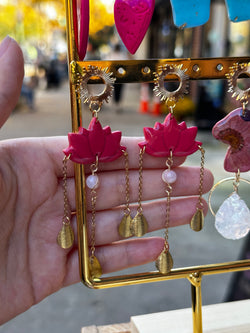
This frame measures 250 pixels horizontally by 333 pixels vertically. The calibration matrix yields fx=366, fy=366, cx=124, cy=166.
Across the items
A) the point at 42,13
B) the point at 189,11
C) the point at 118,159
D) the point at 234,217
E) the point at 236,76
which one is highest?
the point at 42,13

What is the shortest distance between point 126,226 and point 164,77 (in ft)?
1.01

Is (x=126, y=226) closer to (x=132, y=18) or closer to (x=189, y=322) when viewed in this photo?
(x=189, y=322)

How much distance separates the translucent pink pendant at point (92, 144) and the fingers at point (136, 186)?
11cm

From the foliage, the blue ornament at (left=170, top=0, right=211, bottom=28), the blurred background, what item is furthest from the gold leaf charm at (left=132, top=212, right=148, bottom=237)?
the foliage

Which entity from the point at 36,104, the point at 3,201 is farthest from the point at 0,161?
the point at 36,104

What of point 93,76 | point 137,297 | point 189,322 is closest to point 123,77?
point 93,76

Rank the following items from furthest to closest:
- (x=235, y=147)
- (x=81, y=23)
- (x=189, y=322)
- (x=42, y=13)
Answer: (x=42, y=13), (x=189, y=322), (x=235, y=147), (x=81, y=23)

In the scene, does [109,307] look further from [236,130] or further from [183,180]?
[236,130]

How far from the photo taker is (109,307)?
1.83 m

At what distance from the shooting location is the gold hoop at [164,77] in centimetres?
63

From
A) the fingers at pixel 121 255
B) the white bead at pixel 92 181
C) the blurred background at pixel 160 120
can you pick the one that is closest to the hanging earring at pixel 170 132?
the white bead at pixel 92 181

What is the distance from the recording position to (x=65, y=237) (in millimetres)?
717

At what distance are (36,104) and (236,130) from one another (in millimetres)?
6732

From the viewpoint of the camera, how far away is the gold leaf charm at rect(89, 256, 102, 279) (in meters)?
0.72
